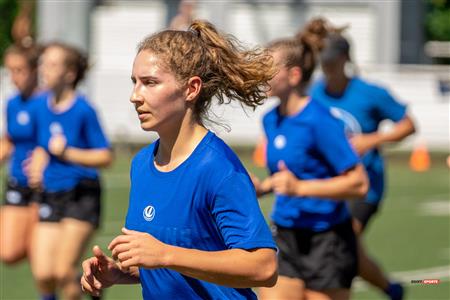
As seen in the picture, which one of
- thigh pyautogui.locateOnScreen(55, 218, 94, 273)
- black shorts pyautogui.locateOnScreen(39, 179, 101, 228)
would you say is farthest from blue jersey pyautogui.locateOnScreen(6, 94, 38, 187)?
thigh pyautogui.locateOnScreen(55, 218, 94, 273)

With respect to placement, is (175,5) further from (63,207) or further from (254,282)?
(254,282)

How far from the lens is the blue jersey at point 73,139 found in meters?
8.71

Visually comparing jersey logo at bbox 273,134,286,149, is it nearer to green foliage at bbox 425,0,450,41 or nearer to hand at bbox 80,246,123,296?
hand at bbox 80,246,123,296

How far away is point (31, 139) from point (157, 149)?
4646 mm

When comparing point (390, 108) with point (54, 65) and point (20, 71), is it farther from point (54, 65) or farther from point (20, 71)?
point (20, 71)

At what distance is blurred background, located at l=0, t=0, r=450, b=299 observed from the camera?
487 inches

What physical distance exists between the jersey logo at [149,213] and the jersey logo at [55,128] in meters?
4.41

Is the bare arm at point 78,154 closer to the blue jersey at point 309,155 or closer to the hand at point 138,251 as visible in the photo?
the blue jersey at point 309,155

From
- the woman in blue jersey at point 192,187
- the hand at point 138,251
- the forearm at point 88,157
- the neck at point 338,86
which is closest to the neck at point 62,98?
the forearm at point 88,157

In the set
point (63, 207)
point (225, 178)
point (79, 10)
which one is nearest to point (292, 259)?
point (63, 207)

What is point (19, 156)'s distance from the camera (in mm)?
9094

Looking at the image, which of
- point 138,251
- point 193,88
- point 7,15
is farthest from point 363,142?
point 7,15

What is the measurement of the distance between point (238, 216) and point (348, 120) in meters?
5.12

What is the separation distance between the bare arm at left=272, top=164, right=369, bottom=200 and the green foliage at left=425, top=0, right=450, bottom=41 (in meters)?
35.8
